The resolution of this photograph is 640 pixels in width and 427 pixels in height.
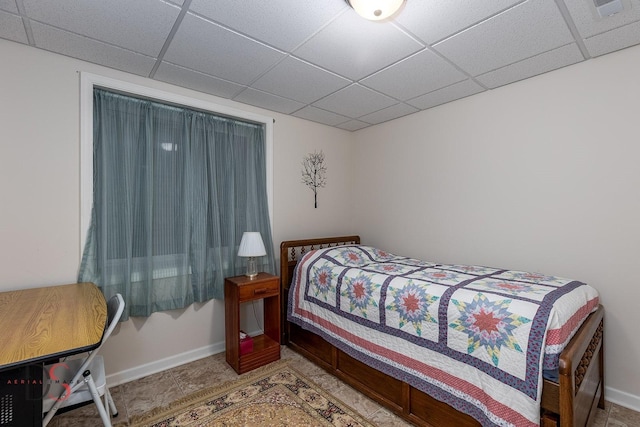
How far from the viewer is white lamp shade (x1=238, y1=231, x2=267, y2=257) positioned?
8.61ft

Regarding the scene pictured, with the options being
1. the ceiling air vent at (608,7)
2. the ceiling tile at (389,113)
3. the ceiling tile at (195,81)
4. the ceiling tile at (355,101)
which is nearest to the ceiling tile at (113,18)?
the ceiling tile at (195,81)

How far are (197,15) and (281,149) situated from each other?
1667mm

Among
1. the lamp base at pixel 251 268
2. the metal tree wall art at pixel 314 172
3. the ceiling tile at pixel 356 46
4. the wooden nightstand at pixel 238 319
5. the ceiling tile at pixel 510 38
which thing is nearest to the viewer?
the ceiling tile at pixel 510 38

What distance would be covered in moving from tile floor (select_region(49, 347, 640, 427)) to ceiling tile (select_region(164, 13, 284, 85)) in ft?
8.01

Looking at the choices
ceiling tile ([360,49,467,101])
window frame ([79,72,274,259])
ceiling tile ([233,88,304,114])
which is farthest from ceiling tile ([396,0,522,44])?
window frame ([79,72,274,259])

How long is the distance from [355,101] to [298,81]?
0.69 meters

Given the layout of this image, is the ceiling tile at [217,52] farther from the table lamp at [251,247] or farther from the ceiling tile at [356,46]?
the table lamp at [251,247]

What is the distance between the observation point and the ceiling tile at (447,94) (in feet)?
8.45

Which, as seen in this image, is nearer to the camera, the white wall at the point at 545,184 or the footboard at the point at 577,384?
the footboard at the point at 577,384

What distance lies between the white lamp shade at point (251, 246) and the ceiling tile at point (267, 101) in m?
1.29

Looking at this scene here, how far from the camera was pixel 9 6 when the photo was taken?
1580mm

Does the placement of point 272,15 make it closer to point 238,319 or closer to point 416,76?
point 416,76

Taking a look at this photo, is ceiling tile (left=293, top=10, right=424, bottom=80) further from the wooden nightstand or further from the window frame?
the wooden nightstand

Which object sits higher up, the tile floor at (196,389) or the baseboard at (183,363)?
the baseboard at (183,363)
